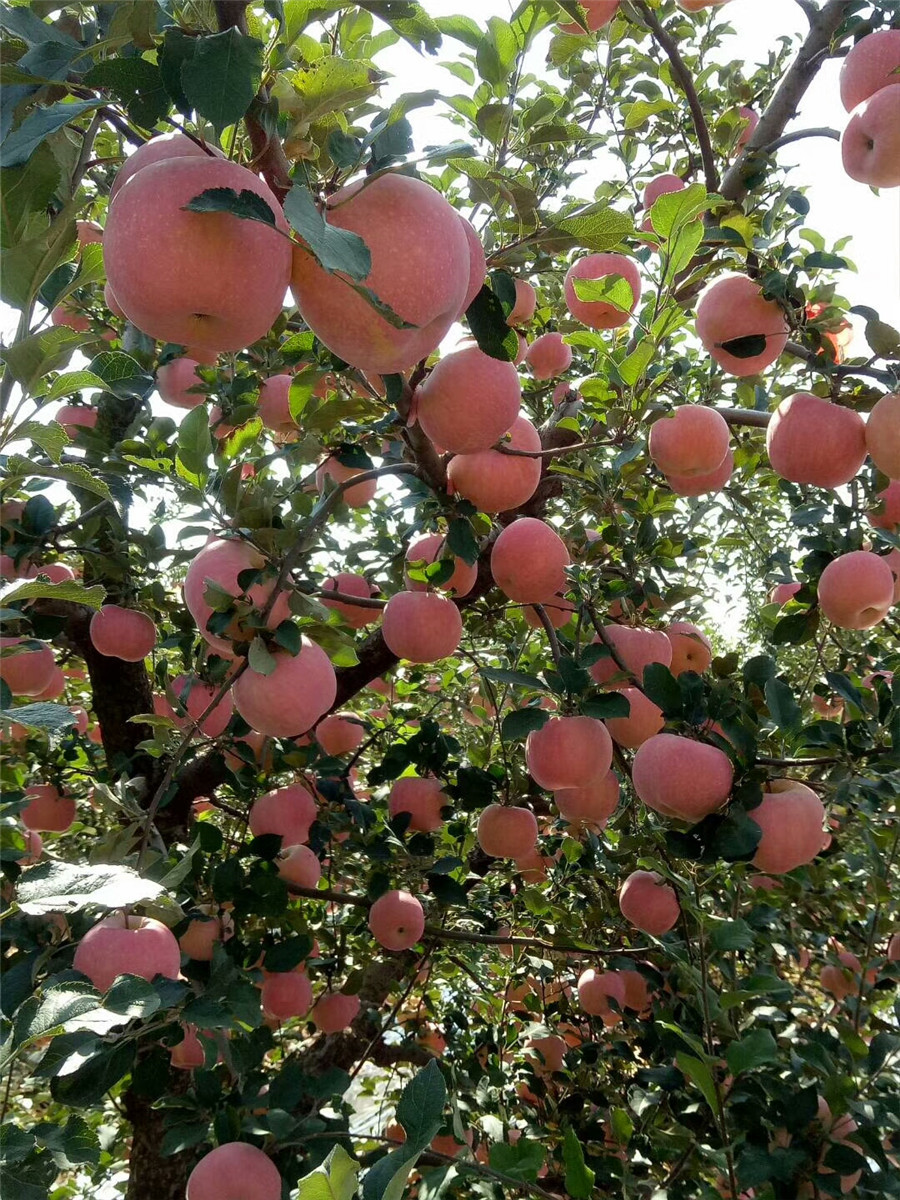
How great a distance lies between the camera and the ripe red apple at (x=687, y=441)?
5.42 ft

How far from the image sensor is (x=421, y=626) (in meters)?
1.80

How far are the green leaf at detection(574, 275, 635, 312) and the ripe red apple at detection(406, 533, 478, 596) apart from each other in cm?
62

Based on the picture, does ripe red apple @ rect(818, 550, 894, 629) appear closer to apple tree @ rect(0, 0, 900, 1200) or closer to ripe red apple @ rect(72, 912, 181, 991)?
apple tree @ rect(0, 0, 900, 1200)

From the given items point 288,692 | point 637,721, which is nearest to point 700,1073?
point 637,721

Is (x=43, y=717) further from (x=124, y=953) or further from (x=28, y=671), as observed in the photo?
(x=28, y=671)

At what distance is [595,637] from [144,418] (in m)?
1.49

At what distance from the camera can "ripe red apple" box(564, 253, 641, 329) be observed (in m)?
1.98

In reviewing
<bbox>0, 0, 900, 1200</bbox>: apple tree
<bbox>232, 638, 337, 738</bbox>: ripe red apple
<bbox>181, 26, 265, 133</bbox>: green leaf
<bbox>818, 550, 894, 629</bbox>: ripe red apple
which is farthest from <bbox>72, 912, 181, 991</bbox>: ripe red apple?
<bbox>818, 550, 894, 629</bbox>: ripe red apple

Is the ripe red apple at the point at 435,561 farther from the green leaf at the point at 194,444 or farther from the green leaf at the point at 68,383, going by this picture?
the green leaf at the point at 68,383

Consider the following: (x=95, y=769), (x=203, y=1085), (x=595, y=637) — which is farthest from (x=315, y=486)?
(x=203, y=1085)

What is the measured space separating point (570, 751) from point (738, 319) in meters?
0.95

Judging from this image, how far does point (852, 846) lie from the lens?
8.67 ft

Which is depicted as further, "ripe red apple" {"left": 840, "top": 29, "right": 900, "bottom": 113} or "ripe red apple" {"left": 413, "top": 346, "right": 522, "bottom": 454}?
"ripe red apple" {"left": 840, "top": 29, "right": 900, "bottom": 113}

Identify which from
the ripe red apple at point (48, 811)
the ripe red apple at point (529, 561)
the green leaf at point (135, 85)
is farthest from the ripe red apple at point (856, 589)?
the ripe red apple at point (48, 811)
